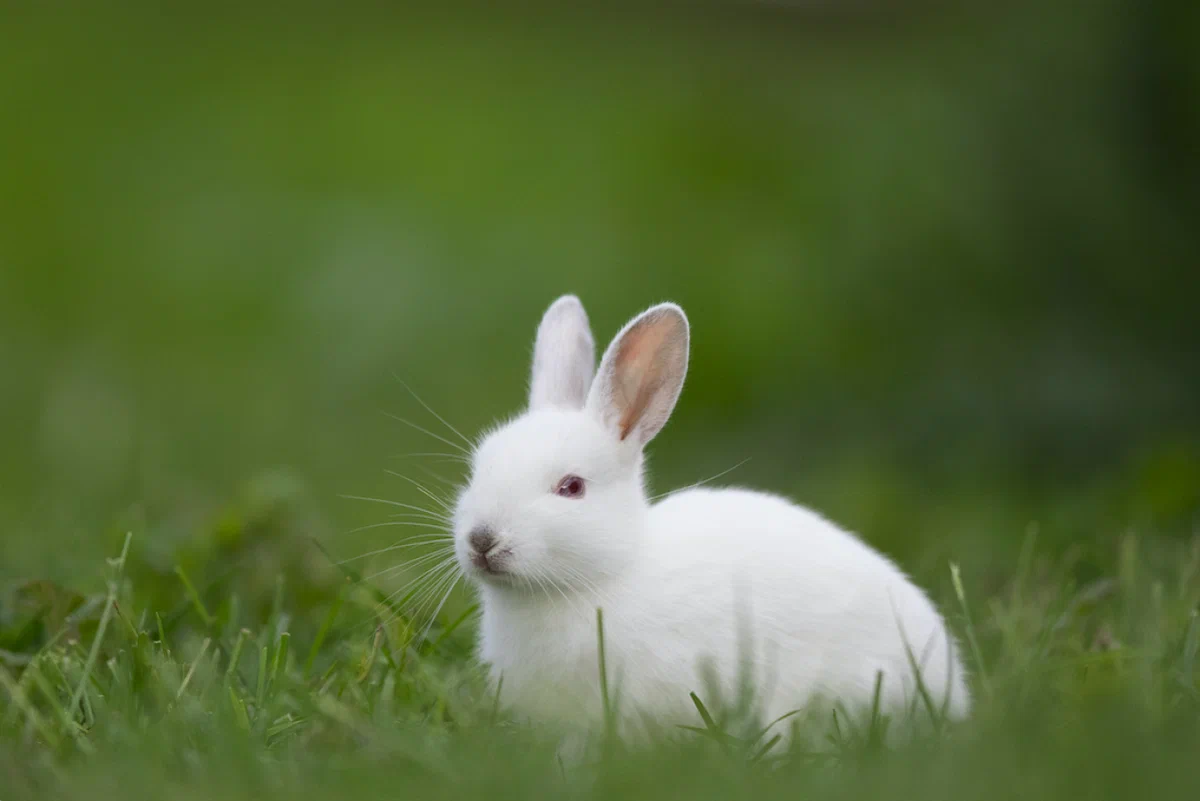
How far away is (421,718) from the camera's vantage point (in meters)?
3.33

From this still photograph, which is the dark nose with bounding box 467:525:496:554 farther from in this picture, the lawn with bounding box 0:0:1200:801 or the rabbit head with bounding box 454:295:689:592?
the lawn with bounding box 0:0:1200:801

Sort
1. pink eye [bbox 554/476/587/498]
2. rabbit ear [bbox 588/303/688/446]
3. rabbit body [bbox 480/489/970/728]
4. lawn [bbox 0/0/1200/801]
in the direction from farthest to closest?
rabbit ear [bbox 588/303/688/446] → pink eye [bbox 554/476/587/498] → rabbit body [bbox 480/489/970/728] → lawn [bbox 0/0/1200/801]

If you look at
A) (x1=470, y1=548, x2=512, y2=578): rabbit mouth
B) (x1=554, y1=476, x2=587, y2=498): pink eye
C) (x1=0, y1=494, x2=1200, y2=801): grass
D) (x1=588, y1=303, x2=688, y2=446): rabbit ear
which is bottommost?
(x1=0, y1=494, x2=1200, y2=801): grass

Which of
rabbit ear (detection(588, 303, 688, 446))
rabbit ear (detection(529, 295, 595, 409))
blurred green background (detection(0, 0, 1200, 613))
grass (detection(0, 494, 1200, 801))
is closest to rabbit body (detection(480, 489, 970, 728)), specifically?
grass (detection(0, 494, 1200, 801))

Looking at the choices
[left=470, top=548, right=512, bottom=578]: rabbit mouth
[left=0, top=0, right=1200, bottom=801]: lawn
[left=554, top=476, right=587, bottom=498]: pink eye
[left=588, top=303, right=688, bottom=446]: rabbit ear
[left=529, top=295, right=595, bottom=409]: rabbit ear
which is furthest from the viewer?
[left=529, top=295, right=595, bottom=409]: rabbit ear

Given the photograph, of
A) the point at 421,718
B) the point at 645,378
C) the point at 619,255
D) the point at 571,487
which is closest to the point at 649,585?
the point at 571,487

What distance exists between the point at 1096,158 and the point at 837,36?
436cm

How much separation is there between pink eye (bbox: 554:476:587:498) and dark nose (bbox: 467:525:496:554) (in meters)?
0.25

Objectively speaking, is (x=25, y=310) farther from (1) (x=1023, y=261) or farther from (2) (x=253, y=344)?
(1) (x=1023, y=261)

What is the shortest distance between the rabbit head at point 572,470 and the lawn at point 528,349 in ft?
1.12

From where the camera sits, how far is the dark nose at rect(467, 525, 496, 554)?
12.2 feet

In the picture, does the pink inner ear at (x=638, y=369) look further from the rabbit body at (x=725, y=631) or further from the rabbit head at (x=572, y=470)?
the rabbit body at (x=725, y=631)

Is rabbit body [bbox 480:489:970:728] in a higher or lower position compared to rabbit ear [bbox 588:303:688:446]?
lower

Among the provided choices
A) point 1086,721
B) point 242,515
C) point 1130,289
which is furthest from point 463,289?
point 1086,721
